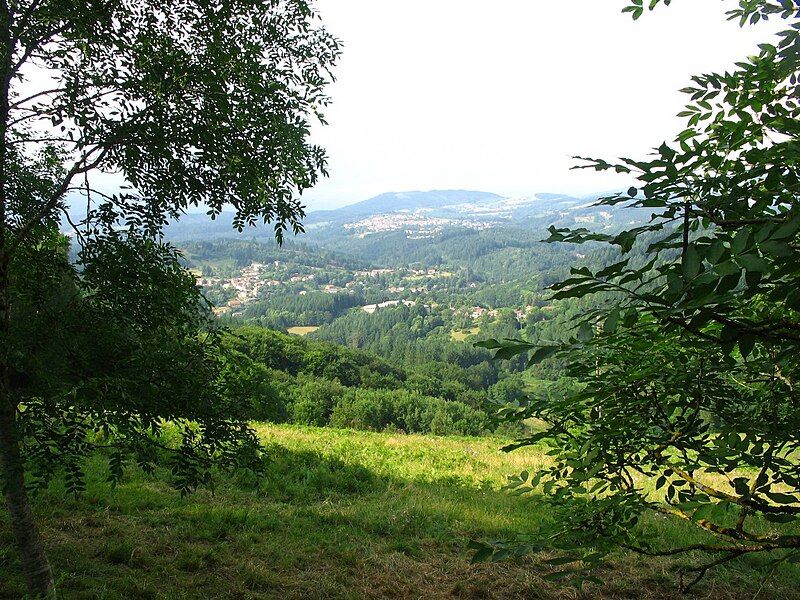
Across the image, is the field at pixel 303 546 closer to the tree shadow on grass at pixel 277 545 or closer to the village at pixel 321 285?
the tree shadow on grass at pixel 277 545

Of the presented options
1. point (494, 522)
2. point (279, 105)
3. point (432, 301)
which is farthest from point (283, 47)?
point (432, 301)

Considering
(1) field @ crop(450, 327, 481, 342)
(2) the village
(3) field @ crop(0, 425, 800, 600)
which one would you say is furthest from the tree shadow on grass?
(2) the village

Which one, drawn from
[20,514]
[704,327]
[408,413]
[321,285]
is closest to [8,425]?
[20,514]

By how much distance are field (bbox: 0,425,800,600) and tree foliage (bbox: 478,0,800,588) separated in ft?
11.0

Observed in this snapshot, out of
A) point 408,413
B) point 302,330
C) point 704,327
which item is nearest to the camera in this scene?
point 704,327

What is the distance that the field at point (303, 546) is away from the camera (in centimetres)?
491

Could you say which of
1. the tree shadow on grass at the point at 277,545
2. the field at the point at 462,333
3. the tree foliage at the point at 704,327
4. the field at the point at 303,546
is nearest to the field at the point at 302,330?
the field at the point at 462,333

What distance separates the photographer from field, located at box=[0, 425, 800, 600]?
193 inches

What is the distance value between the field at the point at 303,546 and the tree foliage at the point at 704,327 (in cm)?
334

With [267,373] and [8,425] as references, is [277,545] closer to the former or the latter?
[267,373]

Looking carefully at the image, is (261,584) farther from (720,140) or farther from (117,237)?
(720,140)

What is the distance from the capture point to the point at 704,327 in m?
1.57

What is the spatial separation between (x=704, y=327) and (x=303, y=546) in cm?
582

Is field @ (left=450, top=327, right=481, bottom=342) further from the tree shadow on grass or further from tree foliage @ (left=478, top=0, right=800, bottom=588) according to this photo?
tree foliage @ (left=478, top=0, right=800, bottom=588)
